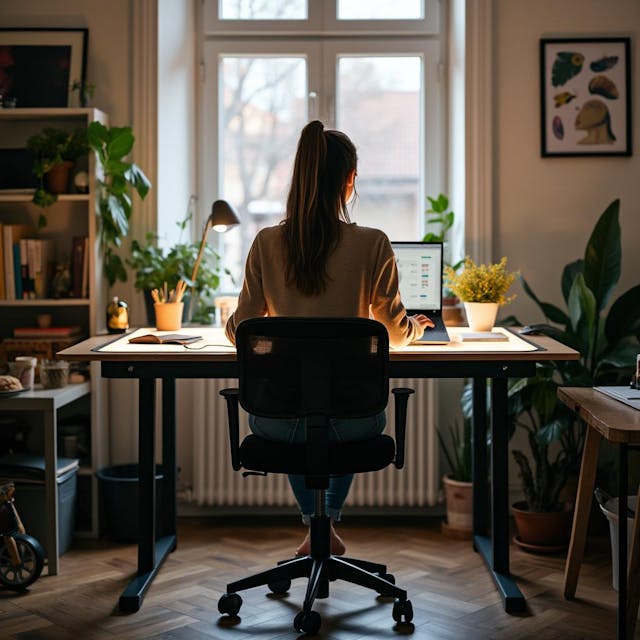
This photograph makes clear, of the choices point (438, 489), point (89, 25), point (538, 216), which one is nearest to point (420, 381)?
point (438, 489)

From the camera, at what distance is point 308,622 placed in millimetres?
2721

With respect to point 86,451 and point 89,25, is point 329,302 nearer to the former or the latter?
point 86,451

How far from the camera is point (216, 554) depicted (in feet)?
11.8

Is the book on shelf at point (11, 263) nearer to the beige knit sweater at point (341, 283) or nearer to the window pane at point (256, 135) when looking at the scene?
the window pane at point (256, 135)

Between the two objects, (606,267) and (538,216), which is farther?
(538,216)

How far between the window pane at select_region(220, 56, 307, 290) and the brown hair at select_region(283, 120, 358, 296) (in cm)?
170

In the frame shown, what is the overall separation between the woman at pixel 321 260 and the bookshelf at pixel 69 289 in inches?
49.4

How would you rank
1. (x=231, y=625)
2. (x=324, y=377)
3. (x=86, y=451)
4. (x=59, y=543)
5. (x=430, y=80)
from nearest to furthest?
(x=324, y=377) < (x=231, y=625) < (x=59, y=543) < (x=86, y=451) < (x=430, y=80)

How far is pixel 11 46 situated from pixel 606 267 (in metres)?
2.56

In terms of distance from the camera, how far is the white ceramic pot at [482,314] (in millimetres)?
3443

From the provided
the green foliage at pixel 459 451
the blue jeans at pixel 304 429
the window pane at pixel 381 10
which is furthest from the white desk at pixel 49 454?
the window pane at pixel 381 10

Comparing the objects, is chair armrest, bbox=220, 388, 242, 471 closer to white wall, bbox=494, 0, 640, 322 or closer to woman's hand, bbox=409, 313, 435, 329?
woman's hand, bbox=409, 313, 435, 329

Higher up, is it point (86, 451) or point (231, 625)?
point (86, 451)

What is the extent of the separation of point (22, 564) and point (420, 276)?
1.71 meters
